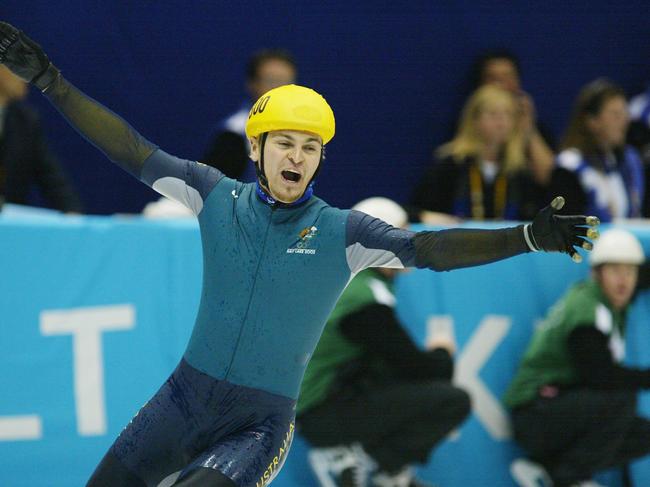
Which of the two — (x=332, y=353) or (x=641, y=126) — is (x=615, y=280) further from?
(x=641, y=126)

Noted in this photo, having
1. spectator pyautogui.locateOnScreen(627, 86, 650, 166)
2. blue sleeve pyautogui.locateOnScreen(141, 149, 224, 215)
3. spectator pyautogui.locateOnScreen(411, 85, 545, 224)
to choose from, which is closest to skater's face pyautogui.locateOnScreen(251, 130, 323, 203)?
blue sleeve pyautogui.locateOnScreen(141, 149, 224, 215)

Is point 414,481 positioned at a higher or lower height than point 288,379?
lower

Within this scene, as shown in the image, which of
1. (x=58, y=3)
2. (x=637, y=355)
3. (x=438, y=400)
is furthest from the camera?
(x=58, y=3)

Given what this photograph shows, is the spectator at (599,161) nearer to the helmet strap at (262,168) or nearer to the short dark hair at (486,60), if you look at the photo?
the short dark hair at (486,60)

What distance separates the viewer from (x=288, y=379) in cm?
423

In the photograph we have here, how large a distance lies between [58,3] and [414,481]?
4128 mm

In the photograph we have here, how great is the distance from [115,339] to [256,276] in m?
2.17

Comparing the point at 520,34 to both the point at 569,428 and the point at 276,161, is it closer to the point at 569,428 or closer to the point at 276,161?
the point at 569,428

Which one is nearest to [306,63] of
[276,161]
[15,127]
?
[15,127]

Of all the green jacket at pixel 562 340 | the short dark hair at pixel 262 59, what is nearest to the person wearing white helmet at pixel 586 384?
the green jacket at pixel 562 340

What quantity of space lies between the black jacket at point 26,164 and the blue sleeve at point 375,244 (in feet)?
10.1

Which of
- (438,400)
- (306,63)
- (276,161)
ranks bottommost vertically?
(438,400)

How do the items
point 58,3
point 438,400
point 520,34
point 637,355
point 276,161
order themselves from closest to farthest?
point 276,161, point 438,400, point 637,355, point 58,3, point 520,34

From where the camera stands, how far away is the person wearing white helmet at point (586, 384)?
607cm
